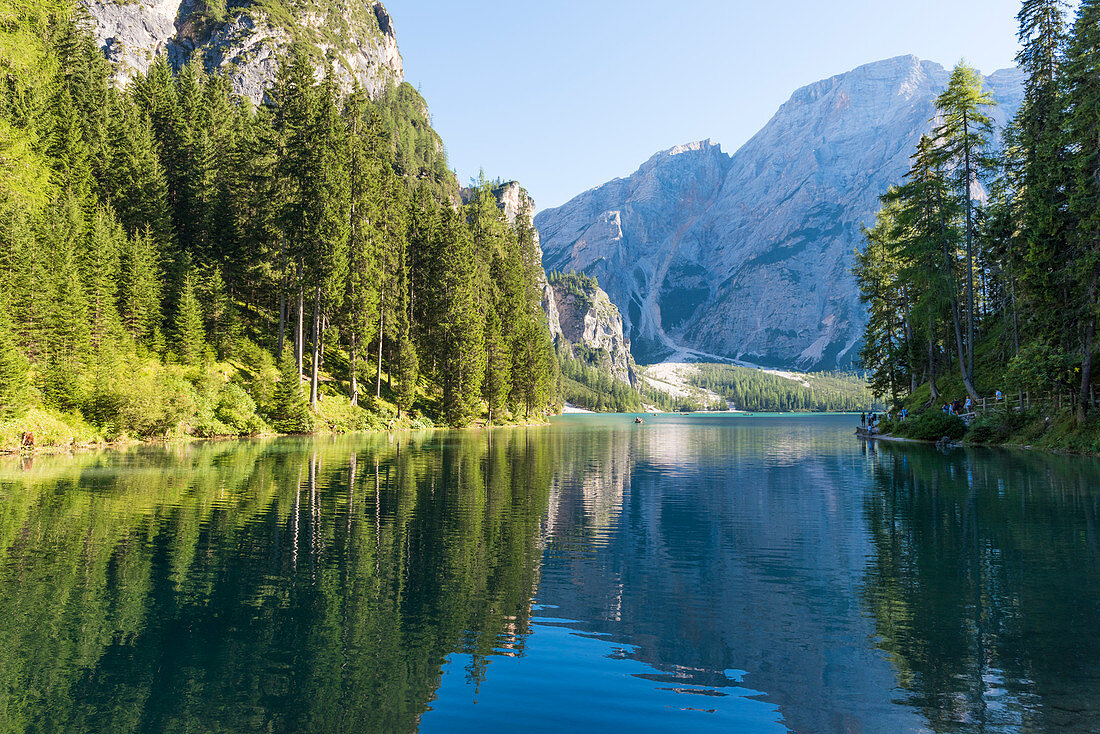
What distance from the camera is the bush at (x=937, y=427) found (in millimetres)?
48281

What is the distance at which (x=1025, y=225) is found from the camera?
140 feet

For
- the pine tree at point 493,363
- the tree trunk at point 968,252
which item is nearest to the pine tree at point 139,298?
the pine tree at point 493,363

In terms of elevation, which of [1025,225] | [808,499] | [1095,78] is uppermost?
[1095,78]

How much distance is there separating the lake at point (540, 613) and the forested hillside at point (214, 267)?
24102 mm

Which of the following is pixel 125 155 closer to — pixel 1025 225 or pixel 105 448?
pixel 105 448

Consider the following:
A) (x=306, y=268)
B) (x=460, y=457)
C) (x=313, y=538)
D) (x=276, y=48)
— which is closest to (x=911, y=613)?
(x=313, y=538)

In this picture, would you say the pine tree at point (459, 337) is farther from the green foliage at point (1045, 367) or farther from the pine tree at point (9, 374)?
the green foliage at point (1045, 367)

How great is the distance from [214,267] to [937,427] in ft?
218

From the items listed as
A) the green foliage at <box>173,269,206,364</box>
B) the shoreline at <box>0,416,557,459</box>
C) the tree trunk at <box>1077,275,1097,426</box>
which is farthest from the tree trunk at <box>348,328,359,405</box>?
the tree trunk at <box>1077,275,1097,426</box>

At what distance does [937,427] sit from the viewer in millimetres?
49562

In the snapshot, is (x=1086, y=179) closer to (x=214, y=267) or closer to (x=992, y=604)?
(x=992, y=604)

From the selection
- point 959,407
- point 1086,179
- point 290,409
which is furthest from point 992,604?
point 290,409

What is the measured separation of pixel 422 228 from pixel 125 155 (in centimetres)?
3252

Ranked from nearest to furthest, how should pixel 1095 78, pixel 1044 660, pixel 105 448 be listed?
pixel 1044 660
pixel 1095 78
pixel 105 448
